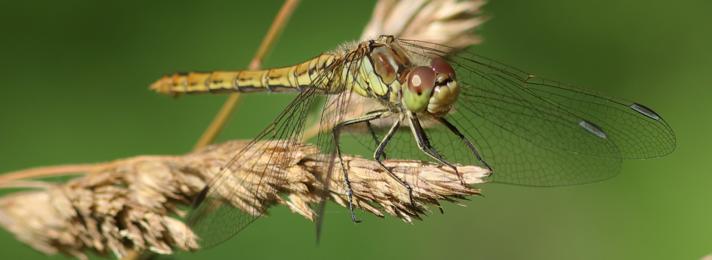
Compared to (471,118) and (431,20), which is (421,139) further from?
(431,20)

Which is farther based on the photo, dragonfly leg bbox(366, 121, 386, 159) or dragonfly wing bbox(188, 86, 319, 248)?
dragonfly leg bbox(366, 121, 386, 159)

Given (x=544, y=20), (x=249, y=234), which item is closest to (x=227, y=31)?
(x=249, y=234)

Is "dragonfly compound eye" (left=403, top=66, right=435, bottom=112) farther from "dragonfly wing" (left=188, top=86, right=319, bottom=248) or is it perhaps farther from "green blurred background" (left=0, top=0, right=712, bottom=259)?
"green blurred background" (left=0, top=0, right=712, bottom=259)

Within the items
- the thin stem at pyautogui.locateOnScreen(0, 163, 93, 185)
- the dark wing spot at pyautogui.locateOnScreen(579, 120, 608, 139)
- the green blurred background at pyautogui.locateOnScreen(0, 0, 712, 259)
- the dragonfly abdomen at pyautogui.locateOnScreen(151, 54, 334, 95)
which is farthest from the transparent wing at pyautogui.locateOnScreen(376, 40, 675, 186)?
the thin stem at pyautogui.locateOnScreen(0, 163, 93, 185)

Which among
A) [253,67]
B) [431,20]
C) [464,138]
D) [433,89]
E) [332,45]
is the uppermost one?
[332,45]

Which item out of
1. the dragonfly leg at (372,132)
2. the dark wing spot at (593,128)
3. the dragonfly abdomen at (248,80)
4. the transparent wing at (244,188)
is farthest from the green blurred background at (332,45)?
the dark wing spot at (593,128)

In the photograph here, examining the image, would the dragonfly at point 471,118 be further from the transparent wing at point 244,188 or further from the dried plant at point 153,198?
the dried plant at point 153,198

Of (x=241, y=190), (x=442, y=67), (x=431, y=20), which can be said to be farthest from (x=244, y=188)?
(x=431, y=20)

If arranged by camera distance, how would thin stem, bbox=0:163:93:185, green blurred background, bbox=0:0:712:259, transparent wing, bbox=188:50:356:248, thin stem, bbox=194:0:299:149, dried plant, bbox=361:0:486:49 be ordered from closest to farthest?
thin stem, bbox=0:163:93:185 < transparent wing, bbox=188:50:356:248 < thin stem, bbox=194:0:299:149 < dried plant, bbox=361:0:486:49 < green blurred background, bbox=0:0:712:259
